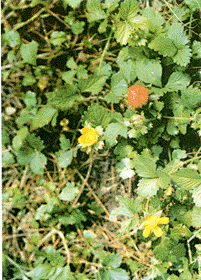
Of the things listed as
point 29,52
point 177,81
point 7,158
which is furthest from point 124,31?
point 7,158

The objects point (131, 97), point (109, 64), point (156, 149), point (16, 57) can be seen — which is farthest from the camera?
point (16, 57)

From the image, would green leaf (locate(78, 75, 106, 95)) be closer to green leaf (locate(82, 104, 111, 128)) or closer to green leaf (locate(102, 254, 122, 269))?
green leaf (locate(82, 104, 111, 128))

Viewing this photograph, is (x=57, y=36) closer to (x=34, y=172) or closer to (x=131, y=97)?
(x=131, y=97)

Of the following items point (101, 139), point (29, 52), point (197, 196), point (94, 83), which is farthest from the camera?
point (29, 52)

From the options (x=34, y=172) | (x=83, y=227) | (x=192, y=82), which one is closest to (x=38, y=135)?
(x=34, y=172)

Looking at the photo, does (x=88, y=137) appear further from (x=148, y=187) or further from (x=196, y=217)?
(x=196, y=217)
